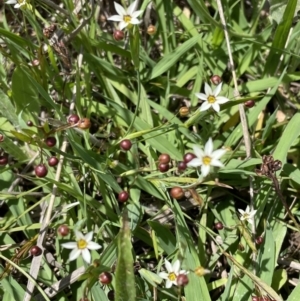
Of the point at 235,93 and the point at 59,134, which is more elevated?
the point at 235,93

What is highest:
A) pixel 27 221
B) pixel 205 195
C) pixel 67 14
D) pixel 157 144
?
pixel 67 14

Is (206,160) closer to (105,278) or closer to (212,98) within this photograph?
(212,98)

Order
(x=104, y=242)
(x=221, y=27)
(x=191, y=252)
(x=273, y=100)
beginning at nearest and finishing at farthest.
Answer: (x=191, y=252) < (x=104, y=242) < (x=221, y=27) < (x=273, y=100)

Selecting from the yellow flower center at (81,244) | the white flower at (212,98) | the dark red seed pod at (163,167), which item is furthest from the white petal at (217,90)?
the yellow flower center at (81,244)

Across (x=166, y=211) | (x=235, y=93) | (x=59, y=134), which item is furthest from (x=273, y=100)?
(x=59, y=134)

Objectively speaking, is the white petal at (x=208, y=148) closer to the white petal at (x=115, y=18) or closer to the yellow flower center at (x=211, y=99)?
the yellow flower center at (x=211, y=99)

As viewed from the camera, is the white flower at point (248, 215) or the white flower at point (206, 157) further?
the white flower at point (248, 215)

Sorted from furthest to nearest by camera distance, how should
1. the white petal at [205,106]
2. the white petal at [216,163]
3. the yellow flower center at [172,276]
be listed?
the white petal at [205,106] < the yellow flower center at [172,276] < the white petal at [216,163]

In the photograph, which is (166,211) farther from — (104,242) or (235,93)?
(235,93)

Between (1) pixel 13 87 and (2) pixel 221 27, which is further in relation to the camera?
(2) pixel 221 27
